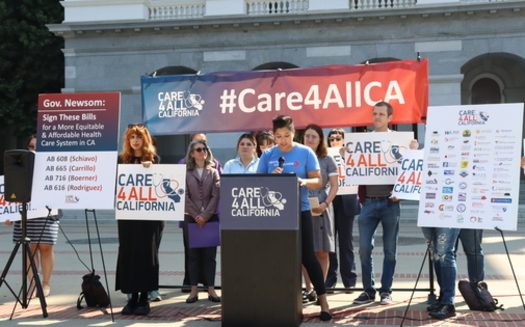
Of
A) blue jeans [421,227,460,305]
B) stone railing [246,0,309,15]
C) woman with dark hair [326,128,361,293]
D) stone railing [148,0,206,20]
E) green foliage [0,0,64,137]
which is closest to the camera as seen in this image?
blue jeans [421,227,460,305]

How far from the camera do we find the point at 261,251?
22.6ft

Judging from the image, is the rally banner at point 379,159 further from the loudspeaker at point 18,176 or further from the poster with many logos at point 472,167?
the loudspeaker at point 18,176

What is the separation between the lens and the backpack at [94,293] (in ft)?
27.0

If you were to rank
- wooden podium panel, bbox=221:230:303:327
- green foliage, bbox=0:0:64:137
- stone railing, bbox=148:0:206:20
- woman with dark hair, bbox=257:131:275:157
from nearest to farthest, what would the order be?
wooden podium panel, bbox=221:230:303:327, woman with dark hair, bbox=257:131:275:157, stone railing, bbox=148:0:206:20, green foliage, bbox=0:0:64:137

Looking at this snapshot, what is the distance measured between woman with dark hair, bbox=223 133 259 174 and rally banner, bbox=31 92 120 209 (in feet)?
5.84

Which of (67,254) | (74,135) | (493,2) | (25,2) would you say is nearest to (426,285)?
(74,135)

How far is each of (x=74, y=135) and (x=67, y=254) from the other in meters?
6.24

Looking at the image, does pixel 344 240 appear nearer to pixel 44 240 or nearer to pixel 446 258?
pixel 446 258

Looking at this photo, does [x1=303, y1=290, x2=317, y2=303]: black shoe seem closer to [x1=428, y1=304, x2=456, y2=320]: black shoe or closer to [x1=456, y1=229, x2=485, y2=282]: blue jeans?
[x1=428, y1=304, x2=456, y2=320]: black shoe

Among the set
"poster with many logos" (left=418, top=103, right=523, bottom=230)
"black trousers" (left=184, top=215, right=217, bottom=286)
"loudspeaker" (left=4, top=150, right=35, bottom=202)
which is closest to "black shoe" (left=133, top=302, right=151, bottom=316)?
"black trousers" (left=184, top=215, right=217, bottom=286)

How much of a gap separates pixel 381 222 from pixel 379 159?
2.55 ft

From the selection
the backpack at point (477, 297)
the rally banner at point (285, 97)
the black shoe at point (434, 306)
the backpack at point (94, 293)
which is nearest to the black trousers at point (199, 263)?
the backpack at point (94, 293)

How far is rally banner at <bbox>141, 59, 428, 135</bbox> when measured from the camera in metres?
8.55

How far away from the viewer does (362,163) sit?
839cm
